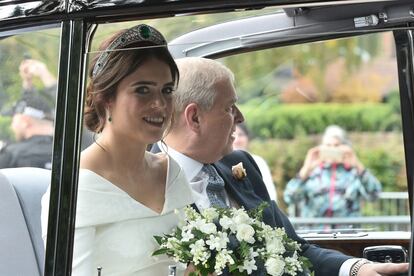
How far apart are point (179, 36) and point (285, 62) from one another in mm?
309

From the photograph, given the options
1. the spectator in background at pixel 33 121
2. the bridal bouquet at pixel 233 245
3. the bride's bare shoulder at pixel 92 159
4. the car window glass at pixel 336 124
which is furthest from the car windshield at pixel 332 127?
the spectator in background at pixel 33 121

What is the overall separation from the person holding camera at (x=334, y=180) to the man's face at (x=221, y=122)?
214mm

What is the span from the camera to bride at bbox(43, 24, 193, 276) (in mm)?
3051

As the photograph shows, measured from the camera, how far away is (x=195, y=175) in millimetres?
3076

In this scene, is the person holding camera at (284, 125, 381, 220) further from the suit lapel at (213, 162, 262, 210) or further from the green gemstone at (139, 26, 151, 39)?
the green gemstone at (139, 26, 151, 39)

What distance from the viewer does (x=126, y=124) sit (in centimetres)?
312

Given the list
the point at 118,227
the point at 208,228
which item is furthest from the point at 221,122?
the point at 118,227

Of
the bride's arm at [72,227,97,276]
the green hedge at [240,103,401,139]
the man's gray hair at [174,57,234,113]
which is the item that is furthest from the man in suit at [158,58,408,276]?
the bride's arm at [72,227,97,276]

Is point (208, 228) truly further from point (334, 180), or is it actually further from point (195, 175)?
point (334, 180)

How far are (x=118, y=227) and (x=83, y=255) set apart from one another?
4.8 inches

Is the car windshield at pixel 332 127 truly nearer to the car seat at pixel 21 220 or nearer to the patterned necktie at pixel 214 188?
the patterned necktie at pixel 214 188

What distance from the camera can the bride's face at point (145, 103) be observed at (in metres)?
3.05

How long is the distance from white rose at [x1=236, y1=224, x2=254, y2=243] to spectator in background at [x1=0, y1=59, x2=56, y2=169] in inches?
22.1

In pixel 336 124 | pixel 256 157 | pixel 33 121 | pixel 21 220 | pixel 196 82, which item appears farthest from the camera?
pixel 21 220
